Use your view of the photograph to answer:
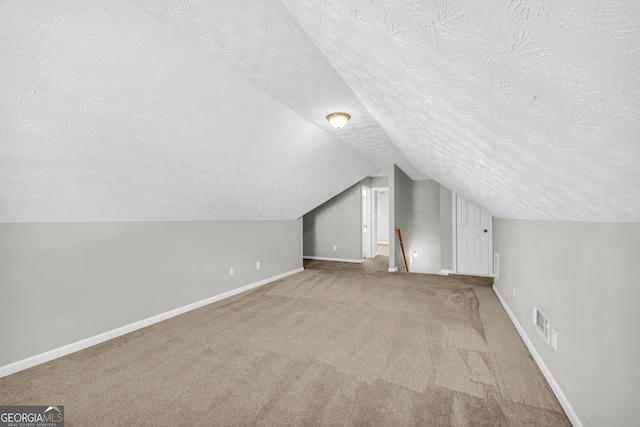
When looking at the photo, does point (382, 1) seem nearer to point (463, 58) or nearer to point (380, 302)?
point (463, 58)

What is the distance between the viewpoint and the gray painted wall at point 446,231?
5504 mm

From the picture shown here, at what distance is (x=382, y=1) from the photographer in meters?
0.77

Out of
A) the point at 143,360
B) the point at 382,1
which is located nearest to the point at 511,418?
the point at 382,1

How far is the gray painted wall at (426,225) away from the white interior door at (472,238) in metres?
1.90

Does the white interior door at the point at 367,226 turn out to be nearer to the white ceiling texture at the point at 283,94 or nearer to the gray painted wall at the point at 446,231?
the gray painted wall at the point at 446,231

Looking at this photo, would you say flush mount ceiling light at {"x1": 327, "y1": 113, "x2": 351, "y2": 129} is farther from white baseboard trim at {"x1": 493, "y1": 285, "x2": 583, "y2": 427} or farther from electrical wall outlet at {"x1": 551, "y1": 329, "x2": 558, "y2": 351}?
white baseboard trim at {"x1": 493, "y1": 285, "x2": 583, "y2": 427}

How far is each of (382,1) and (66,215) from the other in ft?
9.33

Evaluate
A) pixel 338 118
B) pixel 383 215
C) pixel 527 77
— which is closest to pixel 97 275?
pixel 338 118

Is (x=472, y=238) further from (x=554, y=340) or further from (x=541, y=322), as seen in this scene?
(x=554, y=340)

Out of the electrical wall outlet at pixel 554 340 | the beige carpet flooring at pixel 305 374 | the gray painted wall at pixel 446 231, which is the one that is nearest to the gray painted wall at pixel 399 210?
the gray painted wall at pixel 446 231

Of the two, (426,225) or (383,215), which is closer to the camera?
(426,225)

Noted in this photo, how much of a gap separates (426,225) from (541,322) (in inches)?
217

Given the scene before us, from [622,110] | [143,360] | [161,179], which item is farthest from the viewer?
[161,179]

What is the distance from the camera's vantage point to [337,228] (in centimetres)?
733
